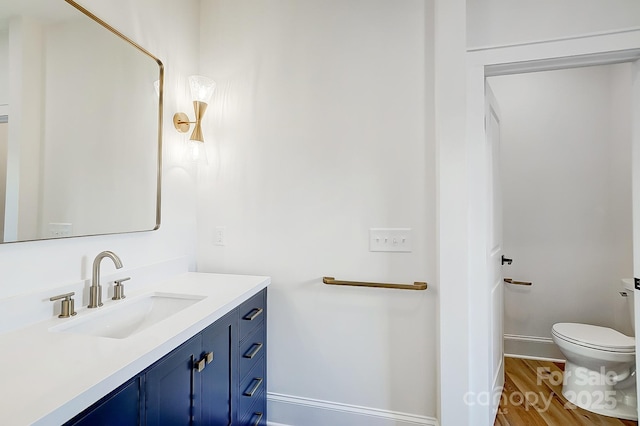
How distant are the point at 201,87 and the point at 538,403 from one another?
2888mm

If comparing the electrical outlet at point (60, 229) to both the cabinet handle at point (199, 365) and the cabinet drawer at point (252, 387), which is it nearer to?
the cabinet handle at point (199, 365)

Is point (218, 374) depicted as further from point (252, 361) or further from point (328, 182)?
point (328, 182)

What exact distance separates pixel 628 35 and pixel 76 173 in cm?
246

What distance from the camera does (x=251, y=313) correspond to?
1.50 m

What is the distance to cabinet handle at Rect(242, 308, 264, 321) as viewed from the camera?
56.6 inches

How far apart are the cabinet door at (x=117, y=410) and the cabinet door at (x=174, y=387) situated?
39mm

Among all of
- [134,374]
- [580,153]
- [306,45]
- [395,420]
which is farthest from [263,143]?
[580,153]

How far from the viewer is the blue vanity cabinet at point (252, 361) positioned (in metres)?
1.37

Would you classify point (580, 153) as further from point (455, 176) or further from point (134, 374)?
point (134, 374)

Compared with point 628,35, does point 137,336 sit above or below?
below

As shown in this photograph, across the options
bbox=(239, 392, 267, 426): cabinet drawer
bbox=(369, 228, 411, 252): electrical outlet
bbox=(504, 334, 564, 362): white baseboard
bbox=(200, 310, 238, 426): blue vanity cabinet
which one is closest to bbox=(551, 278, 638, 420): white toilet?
bbox=(504, 334, 564, 362): white baseboard

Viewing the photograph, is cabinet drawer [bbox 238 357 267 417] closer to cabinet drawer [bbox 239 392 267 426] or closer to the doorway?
cabinet drawer [bbox 239 392 267 426]

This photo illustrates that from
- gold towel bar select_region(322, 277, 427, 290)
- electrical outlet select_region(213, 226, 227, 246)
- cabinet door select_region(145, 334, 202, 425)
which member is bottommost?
cabinet door select_region(145, 334, 202, 425)

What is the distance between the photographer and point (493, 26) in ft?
4.99
